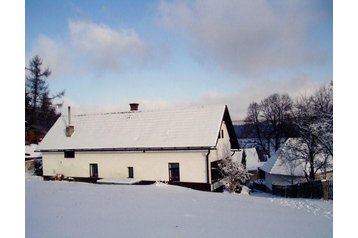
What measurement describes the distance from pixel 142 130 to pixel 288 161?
3810 mm

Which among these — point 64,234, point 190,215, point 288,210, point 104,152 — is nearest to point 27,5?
point 64,234

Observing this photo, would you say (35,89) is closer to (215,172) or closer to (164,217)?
(164,217)

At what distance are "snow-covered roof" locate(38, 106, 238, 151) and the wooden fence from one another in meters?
1.77

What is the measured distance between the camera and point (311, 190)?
533 cm

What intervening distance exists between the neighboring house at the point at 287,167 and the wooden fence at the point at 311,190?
0.79 metres

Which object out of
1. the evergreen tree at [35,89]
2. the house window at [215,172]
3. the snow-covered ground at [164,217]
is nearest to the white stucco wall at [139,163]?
the house window at [215,172]

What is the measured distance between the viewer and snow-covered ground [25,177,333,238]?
102 inches

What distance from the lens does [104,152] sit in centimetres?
720

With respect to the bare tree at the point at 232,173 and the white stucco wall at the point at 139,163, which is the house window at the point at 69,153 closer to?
the white stucco wall at the point at 139,163

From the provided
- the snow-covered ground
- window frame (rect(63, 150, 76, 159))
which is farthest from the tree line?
window frame (rect(63, 150, 76, 159))

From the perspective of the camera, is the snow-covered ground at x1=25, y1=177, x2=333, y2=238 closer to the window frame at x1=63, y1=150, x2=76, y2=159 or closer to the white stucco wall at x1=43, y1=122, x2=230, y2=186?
the white stucco wall at x1=43, y1=122, x2=230, y2=186

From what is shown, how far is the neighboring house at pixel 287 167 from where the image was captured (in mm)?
7470

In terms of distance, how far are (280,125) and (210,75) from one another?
7.53 feet
